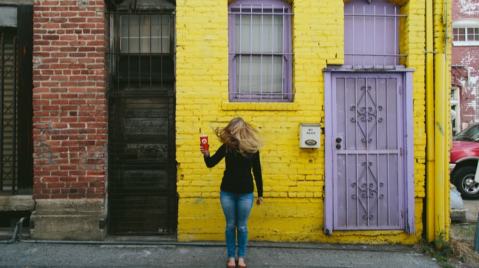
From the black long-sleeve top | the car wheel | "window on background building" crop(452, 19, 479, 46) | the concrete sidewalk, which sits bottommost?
the concrete sidewalk

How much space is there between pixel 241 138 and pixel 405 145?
8.76 feet

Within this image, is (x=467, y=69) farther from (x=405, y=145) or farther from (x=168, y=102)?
(x=168, y=102)

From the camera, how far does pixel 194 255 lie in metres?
5.80

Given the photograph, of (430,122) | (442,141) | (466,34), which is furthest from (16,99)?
(466,34)

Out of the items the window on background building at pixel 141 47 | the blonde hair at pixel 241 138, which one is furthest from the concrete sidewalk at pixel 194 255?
the window on background building at pixel 141 47

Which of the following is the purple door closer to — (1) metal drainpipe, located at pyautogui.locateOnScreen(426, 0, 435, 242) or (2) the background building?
(2) the background building

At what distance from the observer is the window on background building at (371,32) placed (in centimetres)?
663

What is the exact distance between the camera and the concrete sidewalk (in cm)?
548

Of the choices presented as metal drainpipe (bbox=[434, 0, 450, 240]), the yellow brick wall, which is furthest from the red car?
the yellow brick wall

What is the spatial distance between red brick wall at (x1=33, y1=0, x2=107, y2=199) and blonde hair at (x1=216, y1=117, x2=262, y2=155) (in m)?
2.18

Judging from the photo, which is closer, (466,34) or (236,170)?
(236,170)

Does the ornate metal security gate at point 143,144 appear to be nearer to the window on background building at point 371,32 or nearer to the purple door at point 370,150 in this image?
the purple door at point 370,150

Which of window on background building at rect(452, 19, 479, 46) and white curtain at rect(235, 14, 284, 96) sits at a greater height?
window on background building at rect(452, 19, 479, 46)

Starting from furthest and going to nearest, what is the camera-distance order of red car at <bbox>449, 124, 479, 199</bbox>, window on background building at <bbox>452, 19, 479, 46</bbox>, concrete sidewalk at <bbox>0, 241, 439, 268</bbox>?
window on background building at <bbox>452, 19, 479, 46</bbox>
red car at <bbox>449, 124, 479, 199</bbox>
concrete sidewalk at <bbox>0, 241, 439, 268</bbox>
